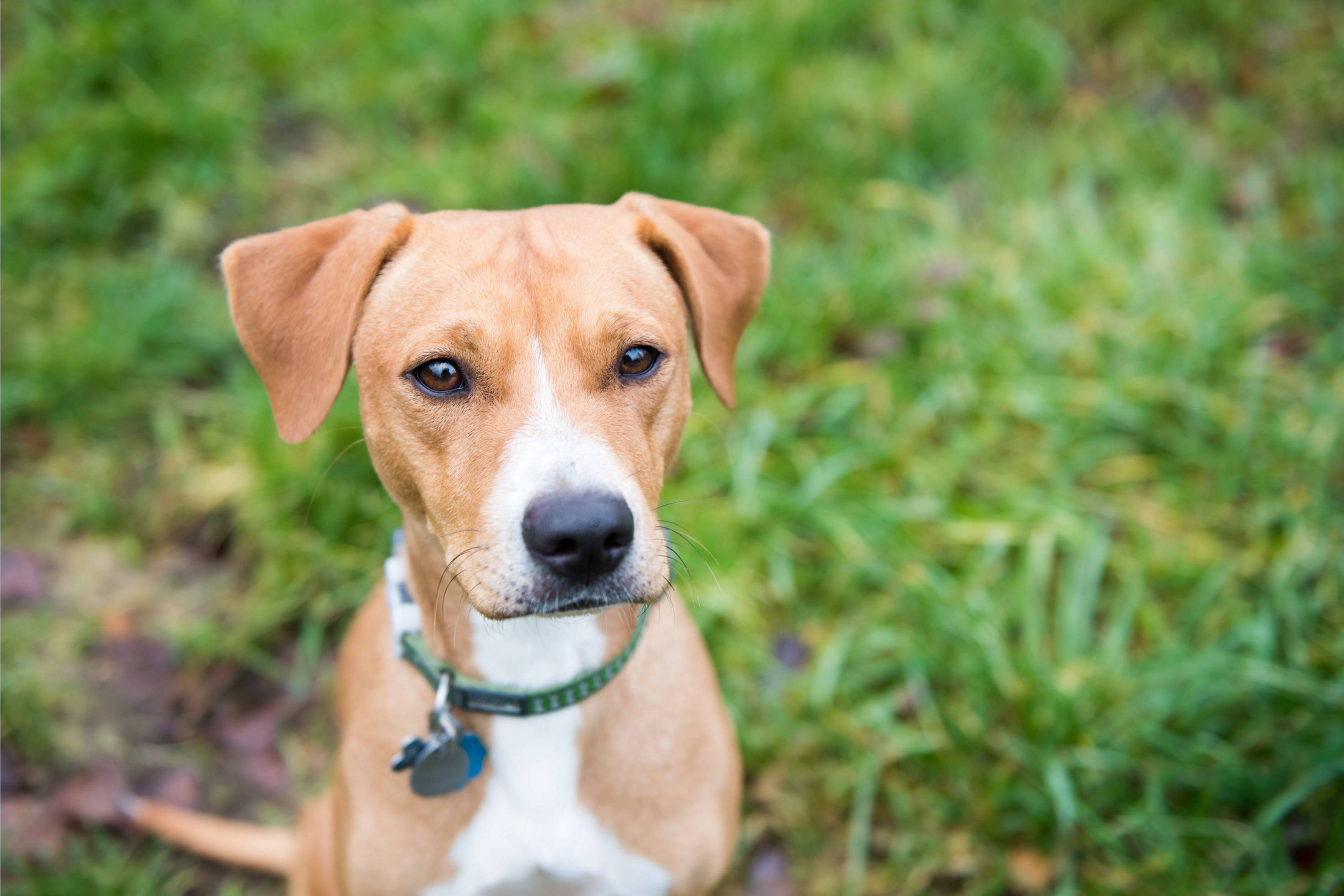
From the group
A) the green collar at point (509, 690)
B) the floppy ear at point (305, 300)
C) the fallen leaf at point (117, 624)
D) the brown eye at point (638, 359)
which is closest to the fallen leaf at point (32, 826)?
the fallen leaf at point (117, 624)

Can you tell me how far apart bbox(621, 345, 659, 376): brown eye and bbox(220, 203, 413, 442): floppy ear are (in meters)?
0.69

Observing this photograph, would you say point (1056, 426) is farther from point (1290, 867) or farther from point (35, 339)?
point (35, 339)

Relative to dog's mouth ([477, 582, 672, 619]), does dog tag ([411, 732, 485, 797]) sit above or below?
below

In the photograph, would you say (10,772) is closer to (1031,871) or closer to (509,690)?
(509,690)

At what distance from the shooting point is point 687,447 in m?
4.77

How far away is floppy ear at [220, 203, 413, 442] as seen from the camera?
8.19 ft

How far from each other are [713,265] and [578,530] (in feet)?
3.69

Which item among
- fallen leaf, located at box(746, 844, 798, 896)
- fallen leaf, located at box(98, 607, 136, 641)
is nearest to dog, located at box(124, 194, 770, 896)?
fallen leaf, located at box(746, 844, 798, 896)

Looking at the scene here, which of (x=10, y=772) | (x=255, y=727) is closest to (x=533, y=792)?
(x=255, y=727)

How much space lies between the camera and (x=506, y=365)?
7.64ft

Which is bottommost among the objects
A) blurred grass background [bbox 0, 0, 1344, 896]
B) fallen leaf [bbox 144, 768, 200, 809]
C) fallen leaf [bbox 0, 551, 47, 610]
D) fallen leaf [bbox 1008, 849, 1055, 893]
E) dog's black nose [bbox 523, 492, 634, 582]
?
fallen leaf [bbox 144, 768, 200, 809]

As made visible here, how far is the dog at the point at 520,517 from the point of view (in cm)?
223

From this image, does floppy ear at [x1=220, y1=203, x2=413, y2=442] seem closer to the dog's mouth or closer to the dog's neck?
the dog's neck

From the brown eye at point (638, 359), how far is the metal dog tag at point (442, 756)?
0.96m
